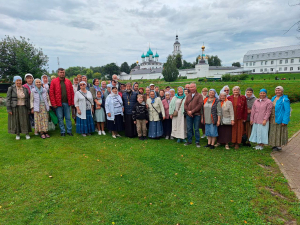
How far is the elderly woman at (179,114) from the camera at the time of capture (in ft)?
22.4

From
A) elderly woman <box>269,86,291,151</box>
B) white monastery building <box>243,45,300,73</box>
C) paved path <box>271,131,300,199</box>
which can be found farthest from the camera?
white monastery building <box>243,45,300,73</box>

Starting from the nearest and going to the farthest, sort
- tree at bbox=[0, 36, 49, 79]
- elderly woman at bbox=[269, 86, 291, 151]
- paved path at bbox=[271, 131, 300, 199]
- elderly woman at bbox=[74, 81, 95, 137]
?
1. paved path at bbox=[271, 131, 300, 199]
2. elderly woman at bbox=[269, 86, 291, 151]
3. elderly woman at bbox=[74, 81, 95, 137]
4. tree at bbox=[0, 36, 49, 79]

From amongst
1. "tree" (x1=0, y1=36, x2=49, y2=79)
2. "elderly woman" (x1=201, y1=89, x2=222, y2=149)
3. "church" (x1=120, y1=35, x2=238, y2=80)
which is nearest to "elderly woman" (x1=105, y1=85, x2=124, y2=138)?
"elderly woman" (x1=201, y1=89, x2=222, y2=149)

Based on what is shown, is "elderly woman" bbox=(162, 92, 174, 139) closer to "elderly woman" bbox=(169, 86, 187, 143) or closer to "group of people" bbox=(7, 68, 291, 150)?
"group of people" bbox=(7, 68, 291, 150)

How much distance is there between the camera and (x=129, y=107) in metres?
7.43

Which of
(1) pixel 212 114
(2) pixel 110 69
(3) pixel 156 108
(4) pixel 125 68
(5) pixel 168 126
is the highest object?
(4) pixel 125 68

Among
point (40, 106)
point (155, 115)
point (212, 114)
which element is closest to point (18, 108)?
point (40, 106)

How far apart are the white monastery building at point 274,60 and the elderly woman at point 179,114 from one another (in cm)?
7219

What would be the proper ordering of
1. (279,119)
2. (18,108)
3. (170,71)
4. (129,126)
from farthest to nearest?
(170,71)
(129,126)
(18,108)
(279,119)

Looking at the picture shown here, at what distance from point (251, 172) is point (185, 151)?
198 centimetres

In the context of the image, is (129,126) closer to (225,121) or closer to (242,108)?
(225,121)

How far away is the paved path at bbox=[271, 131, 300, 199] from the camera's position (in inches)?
170

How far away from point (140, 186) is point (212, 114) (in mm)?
3374

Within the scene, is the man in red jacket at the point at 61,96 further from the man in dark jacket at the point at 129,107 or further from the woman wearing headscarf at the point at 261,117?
the woman wearing headscarf at the point at 261,117
